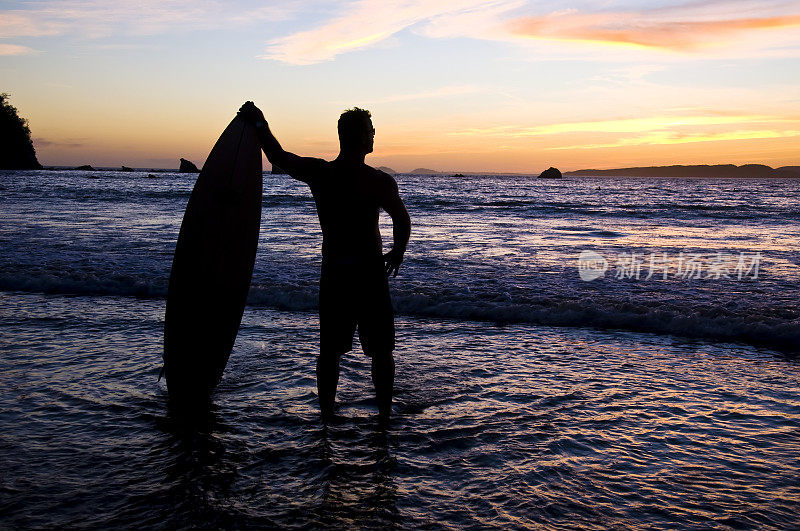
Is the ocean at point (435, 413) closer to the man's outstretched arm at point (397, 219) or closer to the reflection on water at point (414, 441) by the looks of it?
the reflection on water at point (414, 441)

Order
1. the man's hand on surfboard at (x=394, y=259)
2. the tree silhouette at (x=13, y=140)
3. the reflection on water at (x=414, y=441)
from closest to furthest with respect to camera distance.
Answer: the reflection on water at (x=414, y=441) < the man's hand on surfboard at (x=394, y=259) < the tree silhouette at (x=13, y=140)

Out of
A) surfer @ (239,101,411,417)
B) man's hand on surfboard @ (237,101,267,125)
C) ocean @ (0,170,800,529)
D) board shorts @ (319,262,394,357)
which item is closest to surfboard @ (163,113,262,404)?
man's hand on surfboard @ (237,101,267,125)

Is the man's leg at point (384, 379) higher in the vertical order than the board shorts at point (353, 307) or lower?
lower

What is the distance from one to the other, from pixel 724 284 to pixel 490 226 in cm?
1222

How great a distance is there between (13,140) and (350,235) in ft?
378

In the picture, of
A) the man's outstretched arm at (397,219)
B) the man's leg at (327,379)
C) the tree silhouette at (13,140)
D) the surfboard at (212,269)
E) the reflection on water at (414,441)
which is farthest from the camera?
the tree silhouette at (13,140)

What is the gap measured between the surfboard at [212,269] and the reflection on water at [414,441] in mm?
Result: 345

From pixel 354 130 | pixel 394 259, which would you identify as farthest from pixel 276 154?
pixel 394 259

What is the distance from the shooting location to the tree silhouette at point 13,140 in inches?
3757

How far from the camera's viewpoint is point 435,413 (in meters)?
4.18

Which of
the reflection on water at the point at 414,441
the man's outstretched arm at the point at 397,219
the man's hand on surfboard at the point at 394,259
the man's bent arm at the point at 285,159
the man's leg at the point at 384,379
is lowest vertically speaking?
Answer: the reflection on water at the point at 414,441

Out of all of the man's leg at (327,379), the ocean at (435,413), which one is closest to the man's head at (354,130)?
the man's leg at (327,379)

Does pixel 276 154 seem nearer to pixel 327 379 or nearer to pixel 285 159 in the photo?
pixel 285 159

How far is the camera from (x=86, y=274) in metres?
9.34
